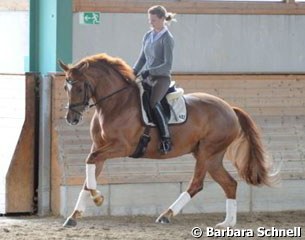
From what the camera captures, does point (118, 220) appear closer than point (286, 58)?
Yes

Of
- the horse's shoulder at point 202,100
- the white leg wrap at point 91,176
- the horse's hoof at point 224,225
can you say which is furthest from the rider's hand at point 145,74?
the horse's hoof at point 224,225

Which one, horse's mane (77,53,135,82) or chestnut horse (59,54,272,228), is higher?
horse's mane (77,53,135,82)

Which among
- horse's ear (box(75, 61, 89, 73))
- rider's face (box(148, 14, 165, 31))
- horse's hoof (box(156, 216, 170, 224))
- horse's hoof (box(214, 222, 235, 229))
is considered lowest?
horse's hoof (box(214, 222, 235, 229))

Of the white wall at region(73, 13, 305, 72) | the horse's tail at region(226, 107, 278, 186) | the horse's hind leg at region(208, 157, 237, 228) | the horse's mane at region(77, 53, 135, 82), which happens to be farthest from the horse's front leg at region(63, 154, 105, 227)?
the white wall at region(73, 13, 305, 72)

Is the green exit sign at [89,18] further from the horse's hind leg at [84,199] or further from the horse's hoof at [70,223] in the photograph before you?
the horse's hoof at [70,223]

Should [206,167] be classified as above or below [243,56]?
below

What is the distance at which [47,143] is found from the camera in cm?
1083

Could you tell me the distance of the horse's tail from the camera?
992 centimetres

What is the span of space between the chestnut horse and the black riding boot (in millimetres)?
63

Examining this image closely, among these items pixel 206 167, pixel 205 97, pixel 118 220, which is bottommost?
pixel 118 220

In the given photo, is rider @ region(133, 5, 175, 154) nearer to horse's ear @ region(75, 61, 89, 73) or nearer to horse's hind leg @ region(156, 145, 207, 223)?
horse's hind leg @ region(156, 145, 207, 223)

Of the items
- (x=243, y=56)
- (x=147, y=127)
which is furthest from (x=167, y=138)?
(x=243, y=56)

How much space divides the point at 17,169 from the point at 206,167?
7.95ft

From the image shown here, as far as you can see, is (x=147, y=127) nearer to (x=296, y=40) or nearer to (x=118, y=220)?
(x=118, y=220)
